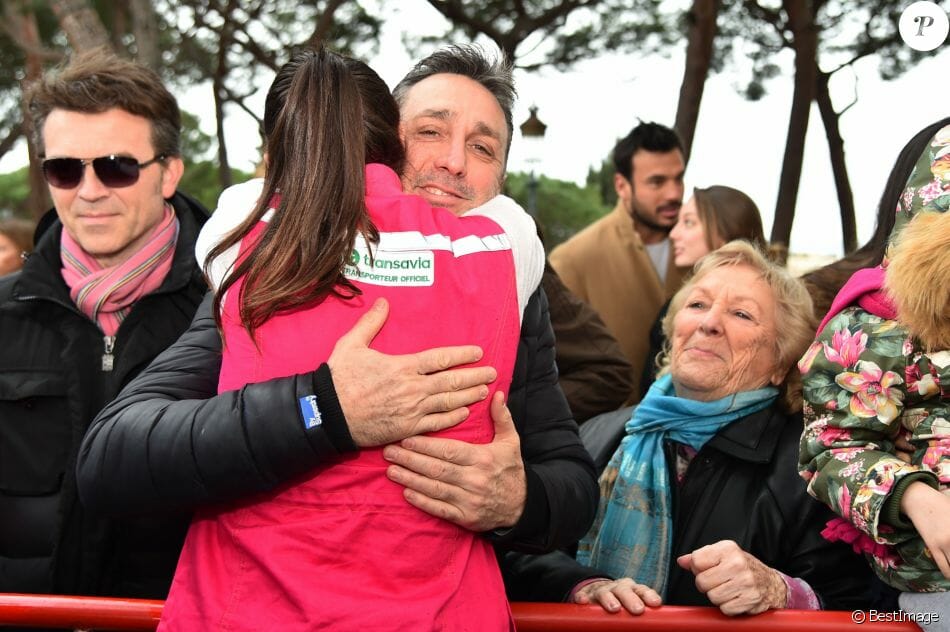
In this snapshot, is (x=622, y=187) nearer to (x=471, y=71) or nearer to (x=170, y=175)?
(x=170, y=175)

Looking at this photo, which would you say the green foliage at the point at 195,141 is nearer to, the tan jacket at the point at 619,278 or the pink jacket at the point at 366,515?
the tan jacket at the point at 619,278

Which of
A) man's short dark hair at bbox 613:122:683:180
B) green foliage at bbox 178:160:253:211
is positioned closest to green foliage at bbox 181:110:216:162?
green foliage at bbox 178:160:253:211

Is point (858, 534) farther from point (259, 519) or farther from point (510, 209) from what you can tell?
point (259, 519)

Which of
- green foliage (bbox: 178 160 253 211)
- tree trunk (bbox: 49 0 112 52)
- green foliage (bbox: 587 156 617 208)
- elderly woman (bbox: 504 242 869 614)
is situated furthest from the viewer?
green foliage (bbox: 178 160 253 211)

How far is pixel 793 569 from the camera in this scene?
2.80 meters

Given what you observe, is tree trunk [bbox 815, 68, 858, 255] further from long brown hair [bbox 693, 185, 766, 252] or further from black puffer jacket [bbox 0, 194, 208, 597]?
black puffer jacket [bbox 0, 194, 208, 597]

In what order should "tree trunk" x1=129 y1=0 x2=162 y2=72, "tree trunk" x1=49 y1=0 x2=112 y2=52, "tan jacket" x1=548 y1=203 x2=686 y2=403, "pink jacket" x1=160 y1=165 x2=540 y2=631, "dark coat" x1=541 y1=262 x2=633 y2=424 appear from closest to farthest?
"pink jacket" x1=160 y1=165 x2=540 y2=631 < "dark coat" x1=541 y1=262 x2=633 y2=424 < "tan jacket" x1=548 y1=203 x2=686 y2=403 < "tree trunk" x1=49 y1=0 x2=112 y2=52 < "tree trunk" x1=129 y1=0 x2=162 y2=72

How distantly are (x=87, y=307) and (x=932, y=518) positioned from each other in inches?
84.8

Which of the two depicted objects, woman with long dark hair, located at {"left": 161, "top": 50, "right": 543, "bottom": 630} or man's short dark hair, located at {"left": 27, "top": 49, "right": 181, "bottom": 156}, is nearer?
woman with long dark hair, located at {"left": 161, "top": 50, "right": 543, "bottom": 630}

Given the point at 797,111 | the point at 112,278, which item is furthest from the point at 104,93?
the point at 797,111

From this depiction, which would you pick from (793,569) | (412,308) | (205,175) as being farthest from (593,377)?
(205,175)

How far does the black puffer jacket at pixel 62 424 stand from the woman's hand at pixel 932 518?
177cm

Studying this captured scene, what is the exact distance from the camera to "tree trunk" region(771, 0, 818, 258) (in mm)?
11195

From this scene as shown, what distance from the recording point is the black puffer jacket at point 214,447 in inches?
73.2
